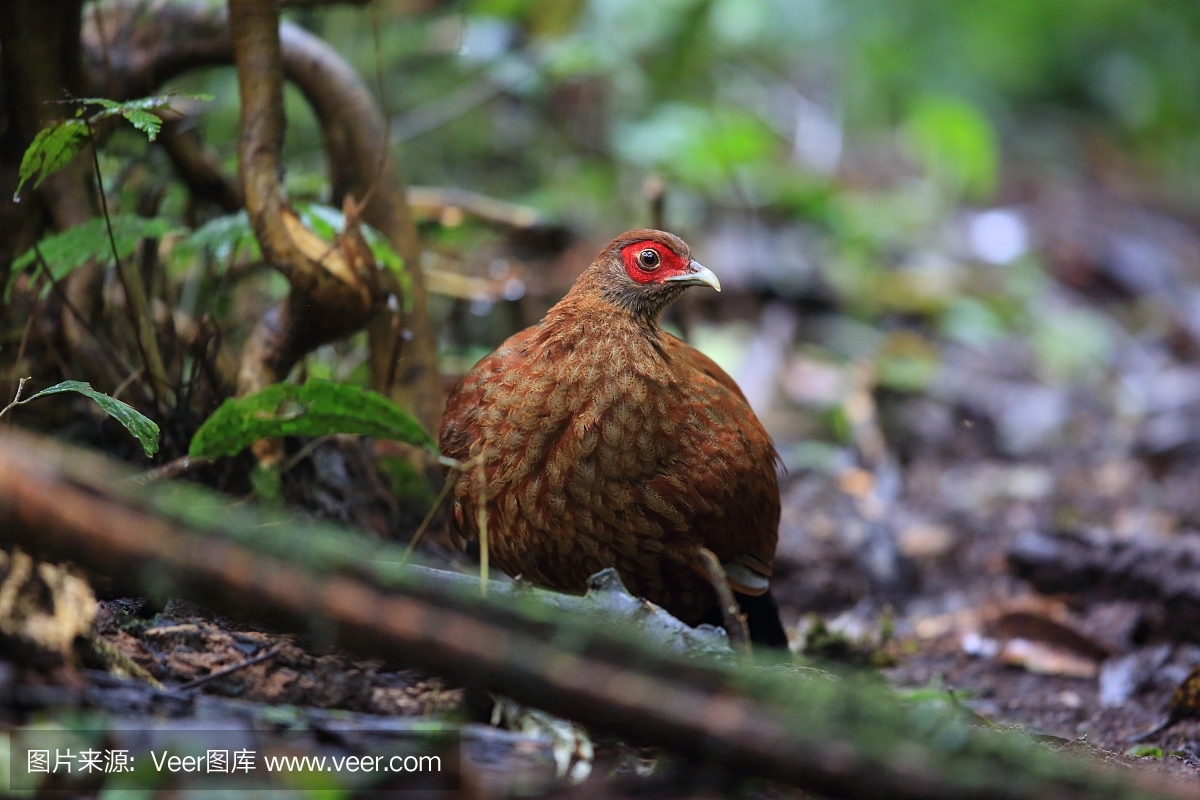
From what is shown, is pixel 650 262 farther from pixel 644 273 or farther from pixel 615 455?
pixel 615 455

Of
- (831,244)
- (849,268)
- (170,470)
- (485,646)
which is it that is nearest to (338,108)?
(170,470)

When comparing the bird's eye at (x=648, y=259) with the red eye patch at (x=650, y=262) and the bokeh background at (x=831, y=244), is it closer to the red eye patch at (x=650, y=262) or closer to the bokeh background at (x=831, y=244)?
the red eye patch at (x=650, y=262)

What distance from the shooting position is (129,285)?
3.23m

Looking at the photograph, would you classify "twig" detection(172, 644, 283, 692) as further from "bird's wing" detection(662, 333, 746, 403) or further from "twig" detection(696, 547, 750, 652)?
"bird's wing" detection(662, 333, 746, 403)

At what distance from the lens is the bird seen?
282cm

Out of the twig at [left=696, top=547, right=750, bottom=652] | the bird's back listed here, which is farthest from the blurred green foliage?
the twig at [left=696, top=547, right=750, bottom=652]

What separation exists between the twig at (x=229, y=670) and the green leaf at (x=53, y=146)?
1.20 metres

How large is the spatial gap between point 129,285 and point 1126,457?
19.1ft

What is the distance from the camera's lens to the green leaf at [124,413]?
2332 mm

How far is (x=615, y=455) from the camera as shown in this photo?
2809mm

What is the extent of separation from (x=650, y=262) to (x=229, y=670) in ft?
5.56

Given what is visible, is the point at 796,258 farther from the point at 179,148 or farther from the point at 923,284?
the point at 179,148

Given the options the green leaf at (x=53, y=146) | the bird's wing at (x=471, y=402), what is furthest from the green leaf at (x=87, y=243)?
the bird's wing at (x=471, y=402)

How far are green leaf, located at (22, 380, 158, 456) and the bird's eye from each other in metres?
1.46
